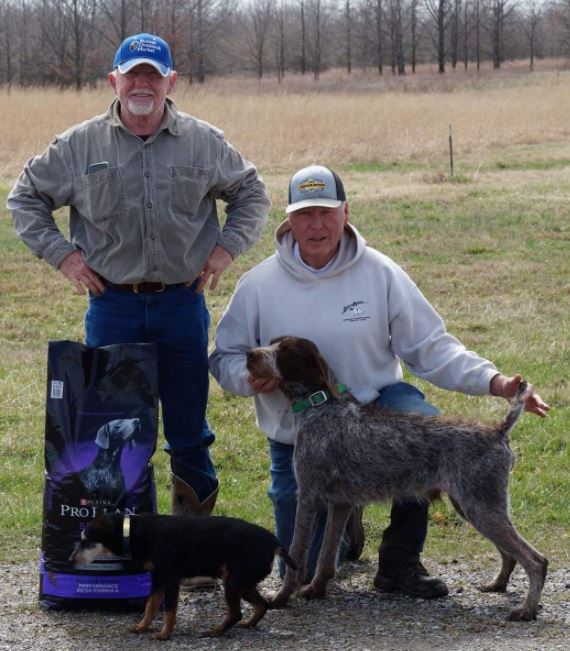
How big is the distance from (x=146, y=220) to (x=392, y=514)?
1.67m

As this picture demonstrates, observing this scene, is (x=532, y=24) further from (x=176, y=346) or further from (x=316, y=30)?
(x=176, y=346)

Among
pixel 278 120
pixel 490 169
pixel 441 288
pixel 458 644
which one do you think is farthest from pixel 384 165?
pixel 458 644

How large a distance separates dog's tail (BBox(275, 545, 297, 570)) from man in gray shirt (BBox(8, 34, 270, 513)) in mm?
842

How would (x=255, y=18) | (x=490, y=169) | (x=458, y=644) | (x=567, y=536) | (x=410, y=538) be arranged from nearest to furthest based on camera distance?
1. (x=458, y=644)
2. (x=410, y=538)
3. (x=567, y=536)
4. (x=490, y=169)
5. (x=255, y=18)

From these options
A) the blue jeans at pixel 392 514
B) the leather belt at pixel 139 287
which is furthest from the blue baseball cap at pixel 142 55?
the blue jeans at pixel 392 514

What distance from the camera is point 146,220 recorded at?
4.71 m

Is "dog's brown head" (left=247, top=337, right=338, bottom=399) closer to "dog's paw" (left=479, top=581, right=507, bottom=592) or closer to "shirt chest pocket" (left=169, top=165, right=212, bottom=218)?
"shirt chest pocket" (left=169, top=165, right=212, bottom=218)

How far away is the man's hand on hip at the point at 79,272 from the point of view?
15.5 ft

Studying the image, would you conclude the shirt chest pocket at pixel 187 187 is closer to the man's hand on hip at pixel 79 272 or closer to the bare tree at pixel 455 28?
the man's hand on hip at pixel 79 272

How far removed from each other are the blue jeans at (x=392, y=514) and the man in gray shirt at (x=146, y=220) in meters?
0.42

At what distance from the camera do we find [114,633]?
4.27 m

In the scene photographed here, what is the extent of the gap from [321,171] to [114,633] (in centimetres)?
209

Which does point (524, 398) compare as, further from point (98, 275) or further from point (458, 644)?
point (98, 275)

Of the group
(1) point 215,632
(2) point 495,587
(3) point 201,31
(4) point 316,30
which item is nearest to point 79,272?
(1) point 215,632
